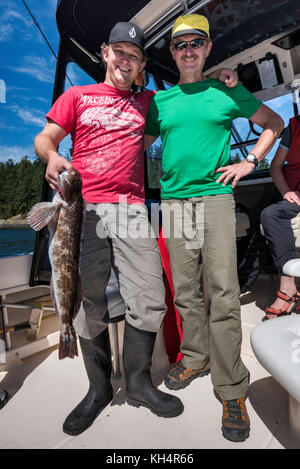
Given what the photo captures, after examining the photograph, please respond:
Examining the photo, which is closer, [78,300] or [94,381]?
[78,300]

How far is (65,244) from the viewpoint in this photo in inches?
53.9

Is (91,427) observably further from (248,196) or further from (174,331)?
(248,196)

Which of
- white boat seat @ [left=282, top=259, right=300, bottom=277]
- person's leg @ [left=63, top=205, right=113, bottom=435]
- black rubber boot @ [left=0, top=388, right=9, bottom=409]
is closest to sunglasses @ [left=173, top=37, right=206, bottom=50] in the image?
person's leg @ [left=63, top=205, right=113, bottom=435]

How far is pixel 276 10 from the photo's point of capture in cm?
251

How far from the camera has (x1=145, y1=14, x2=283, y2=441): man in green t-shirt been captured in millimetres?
1643

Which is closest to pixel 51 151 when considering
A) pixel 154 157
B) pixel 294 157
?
pixel 154 157

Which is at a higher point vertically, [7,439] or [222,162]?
[222,162]

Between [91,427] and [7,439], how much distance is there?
0.46m

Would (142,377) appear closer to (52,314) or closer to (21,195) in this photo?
(52,314)

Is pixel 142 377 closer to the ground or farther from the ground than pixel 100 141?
closer to the ground

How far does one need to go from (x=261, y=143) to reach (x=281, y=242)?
1006 mm

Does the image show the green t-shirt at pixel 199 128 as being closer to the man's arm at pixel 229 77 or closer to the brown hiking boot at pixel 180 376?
the man's arm at pixel 229 77
